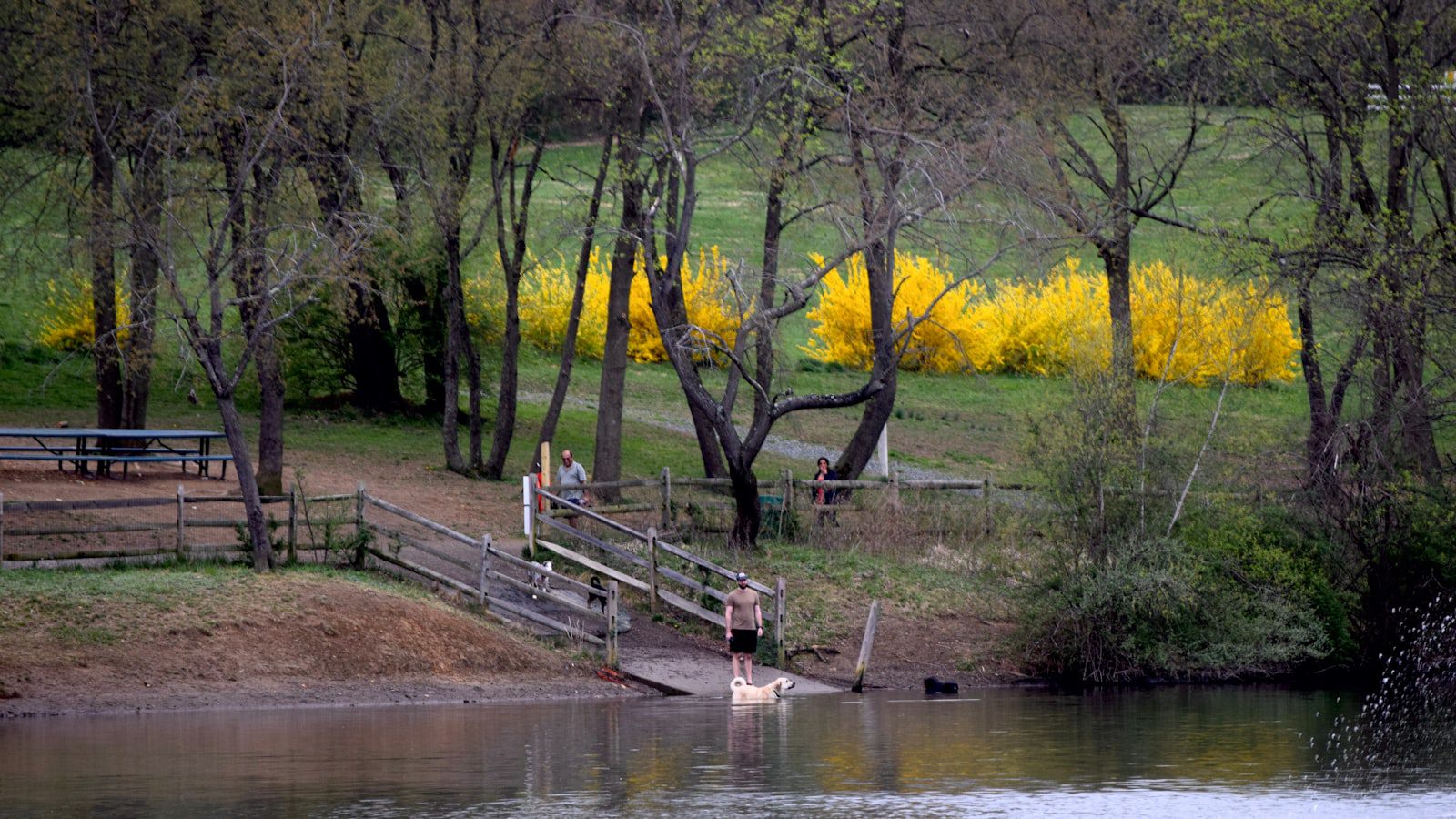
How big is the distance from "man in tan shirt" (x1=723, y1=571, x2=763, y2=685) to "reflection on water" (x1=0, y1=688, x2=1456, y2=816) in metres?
1.70

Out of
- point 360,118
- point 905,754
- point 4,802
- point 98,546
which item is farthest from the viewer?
point 360,118

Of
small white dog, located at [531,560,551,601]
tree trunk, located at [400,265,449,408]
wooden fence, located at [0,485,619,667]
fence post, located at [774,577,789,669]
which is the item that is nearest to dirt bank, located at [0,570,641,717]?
wooden fence, located at [0,485,619,667]

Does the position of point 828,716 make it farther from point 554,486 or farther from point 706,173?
point 706,173

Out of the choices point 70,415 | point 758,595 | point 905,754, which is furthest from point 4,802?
point 70,415

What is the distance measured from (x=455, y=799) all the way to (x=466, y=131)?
23534 mm

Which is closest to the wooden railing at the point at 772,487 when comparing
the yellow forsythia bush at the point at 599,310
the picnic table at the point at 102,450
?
the picnic table at the point at 102,450

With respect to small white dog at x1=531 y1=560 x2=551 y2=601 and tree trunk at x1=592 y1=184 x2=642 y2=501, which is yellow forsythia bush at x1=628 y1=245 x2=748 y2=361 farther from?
small white dog at x1=531 y1=560 x2=551 y2=601

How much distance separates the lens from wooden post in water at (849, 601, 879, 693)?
2570cm

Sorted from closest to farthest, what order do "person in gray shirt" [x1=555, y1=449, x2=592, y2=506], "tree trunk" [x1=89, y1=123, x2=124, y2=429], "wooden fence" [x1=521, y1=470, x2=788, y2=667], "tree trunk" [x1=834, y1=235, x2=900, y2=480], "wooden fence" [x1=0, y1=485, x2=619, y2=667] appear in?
"wooden fence" [x1=0, y1=485, x2=619, y2=667], "wooden fence" [x1=521, y1=470, x2=788, y2=667], "tree trunk" [x1=89, y1=123, x2=124, y2=429], "person in gray shirt" [x1=555, y1=449, x2=592, y2=506], "tree trunk" [x1=834, y1=235, x2=900, y2=480]

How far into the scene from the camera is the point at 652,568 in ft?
90.9

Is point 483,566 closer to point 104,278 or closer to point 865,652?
point 865,652

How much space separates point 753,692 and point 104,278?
14601 millimetres

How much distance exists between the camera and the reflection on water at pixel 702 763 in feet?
46.9

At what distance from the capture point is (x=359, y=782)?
15.5m
